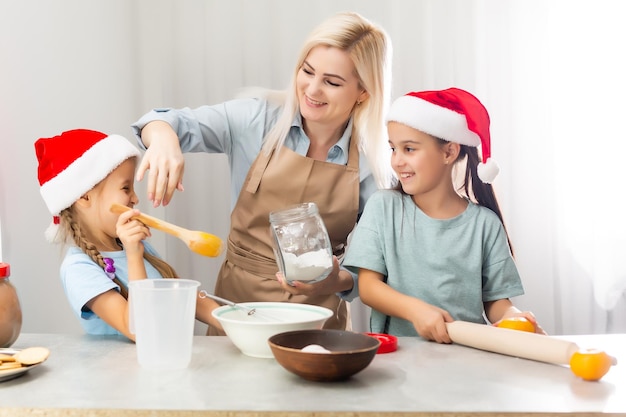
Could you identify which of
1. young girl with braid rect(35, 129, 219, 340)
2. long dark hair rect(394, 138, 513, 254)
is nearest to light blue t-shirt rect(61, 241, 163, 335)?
young girl with braid rect(35, 129, 219, 340)

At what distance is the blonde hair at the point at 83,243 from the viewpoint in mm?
1489

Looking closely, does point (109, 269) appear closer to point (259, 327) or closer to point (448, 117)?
point (259, 327)

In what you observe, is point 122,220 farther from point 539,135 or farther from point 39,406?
point 539,135

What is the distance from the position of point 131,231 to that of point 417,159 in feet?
2.28

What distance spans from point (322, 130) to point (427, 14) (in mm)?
1080

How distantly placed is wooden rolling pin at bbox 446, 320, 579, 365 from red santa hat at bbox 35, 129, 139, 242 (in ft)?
2.74

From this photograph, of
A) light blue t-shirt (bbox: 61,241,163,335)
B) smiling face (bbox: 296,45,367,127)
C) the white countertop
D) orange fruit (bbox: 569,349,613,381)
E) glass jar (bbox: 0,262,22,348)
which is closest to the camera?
the white countertop

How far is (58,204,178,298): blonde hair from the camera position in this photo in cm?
149

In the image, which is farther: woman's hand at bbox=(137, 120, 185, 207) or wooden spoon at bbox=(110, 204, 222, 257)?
woman's hand at bbox=(137, 120, 185, 207)

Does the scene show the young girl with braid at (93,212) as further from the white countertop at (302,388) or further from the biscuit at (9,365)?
the biscuit at (9,365)

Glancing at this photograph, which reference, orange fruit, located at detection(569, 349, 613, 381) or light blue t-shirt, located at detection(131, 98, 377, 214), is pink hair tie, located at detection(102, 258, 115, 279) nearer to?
light blue t-shirt, located at detection(131, 98, 377, 214)

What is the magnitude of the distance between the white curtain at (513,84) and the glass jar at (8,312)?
146 cm

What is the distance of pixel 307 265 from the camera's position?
1.43 m

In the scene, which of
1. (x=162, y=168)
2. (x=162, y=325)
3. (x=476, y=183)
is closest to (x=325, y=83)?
A: (x=476, y=183)
